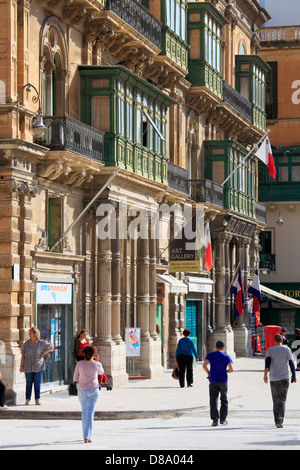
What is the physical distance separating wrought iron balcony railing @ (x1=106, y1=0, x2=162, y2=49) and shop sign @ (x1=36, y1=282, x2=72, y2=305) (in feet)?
24.8

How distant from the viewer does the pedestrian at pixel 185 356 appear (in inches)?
1216

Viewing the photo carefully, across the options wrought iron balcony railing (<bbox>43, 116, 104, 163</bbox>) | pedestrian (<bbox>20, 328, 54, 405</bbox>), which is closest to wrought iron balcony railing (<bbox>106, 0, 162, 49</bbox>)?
wrought iron balcony railing (<bbox>43, 116, 104, 163</bbox>)

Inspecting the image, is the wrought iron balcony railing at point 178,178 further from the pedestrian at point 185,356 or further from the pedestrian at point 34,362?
the pedestrian at point 34,362

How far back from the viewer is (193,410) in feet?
81.6

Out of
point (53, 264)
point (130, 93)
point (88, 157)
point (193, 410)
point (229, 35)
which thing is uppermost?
point (229, 35)

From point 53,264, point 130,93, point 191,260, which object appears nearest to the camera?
point 53,264

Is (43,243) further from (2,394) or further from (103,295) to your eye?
(2,394)

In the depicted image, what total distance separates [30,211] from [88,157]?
3241 mm

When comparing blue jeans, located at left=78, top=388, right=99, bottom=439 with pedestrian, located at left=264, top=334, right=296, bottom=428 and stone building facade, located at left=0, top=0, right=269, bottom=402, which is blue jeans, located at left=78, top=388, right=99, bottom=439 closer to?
pedestrian, located at left=264, top=334, right=296, bottom=428

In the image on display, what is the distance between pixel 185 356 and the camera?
31016mm

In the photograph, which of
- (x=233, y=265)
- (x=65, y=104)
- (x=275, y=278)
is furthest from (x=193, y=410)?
(x=275, y=278)

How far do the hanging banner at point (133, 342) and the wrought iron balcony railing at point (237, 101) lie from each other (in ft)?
50.2
